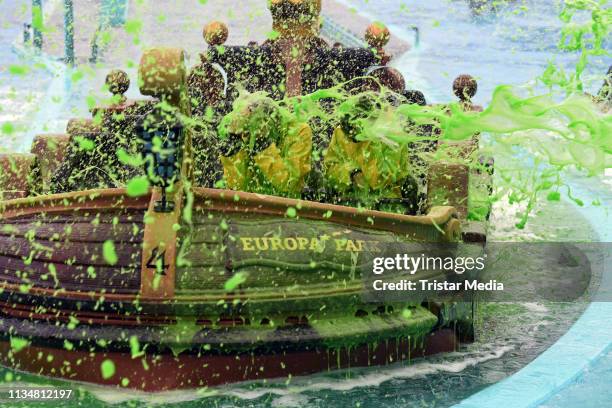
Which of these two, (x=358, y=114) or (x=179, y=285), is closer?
(x=179, y=285)

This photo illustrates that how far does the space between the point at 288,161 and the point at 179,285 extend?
958 millimetres

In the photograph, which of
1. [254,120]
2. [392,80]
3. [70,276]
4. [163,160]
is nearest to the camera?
[163,160]

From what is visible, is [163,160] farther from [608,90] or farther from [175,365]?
[608,90]

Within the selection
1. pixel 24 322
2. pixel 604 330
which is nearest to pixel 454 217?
pixel 604 330

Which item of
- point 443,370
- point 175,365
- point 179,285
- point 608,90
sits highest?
point 608,90

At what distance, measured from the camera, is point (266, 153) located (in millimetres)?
4820

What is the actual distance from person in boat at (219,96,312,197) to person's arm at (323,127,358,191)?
157 millimetres

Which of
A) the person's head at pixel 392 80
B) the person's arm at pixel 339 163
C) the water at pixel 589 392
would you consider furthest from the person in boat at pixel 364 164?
the water at pixel 589 392

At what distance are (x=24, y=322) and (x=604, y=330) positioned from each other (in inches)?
117

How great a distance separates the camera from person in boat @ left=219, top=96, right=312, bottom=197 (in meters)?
4.79

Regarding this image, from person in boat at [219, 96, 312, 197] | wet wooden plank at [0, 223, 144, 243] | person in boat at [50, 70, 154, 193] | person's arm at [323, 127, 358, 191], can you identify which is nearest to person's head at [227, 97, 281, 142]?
person in boat at [219, 96, 312, 197]

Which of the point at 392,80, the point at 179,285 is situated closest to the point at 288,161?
the point at 179,285

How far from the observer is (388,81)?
19.7 ft

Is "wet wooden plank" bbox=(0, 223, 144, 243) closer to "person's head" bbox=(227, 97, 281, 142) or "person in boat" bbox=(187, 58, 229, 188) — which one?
"person in boat" bbox=(187, 58, 229, 188)
